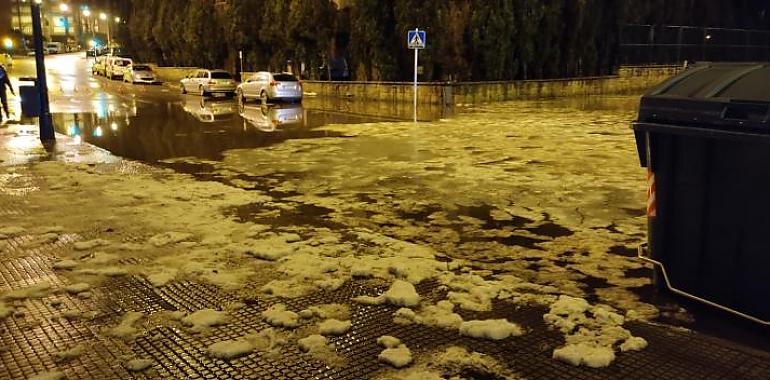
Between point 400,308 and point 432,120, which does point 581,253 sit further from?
point 432,120

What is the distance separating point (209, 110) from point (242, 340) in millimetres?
22279

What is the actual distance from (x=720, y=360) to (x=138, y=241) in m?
5.54

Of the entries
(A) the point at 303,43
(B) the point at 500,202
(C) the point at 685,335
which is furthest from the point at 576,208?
(A) the point at 303,43

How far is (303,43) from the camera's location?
3362cm

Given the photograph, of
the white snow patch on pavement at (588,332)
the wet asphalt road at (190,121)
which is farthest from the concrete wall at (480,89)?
the white snow patch on pavement at (588,332)

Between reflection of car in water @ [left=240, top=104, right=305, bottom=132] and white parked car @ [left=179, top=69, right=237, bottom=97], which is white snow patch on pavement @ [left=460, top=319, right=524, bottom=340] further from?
white parked car @ [left=179, top=69, right=237, bottom=97]

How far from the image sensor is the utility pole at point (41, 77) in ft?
46.0

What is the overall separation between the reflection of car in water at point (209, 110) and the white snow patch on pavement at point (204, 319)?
54.7 feet

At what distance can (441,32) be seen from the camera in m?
26.7

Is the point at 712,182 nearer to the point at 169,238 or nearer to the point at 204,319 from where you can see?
the point at 204,319

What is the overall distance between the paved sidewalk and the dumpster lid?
1.68 m

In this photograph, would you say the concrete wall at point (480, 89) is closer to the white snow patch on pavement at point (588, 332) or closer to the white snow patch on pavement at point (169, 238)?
the white snow patch on pavement at point (169, 238)

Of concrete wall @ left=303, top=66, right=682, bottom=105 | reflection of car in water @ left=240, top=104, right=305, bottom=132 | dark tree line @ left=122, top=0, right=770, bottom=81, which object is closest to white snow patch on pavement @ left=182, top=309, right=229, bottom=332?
reflection of car in water @ left=240, top=104, right=305, bottom=132

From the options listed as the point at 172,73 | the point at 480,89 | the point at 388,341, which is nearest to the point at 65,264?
the point at 388,341
